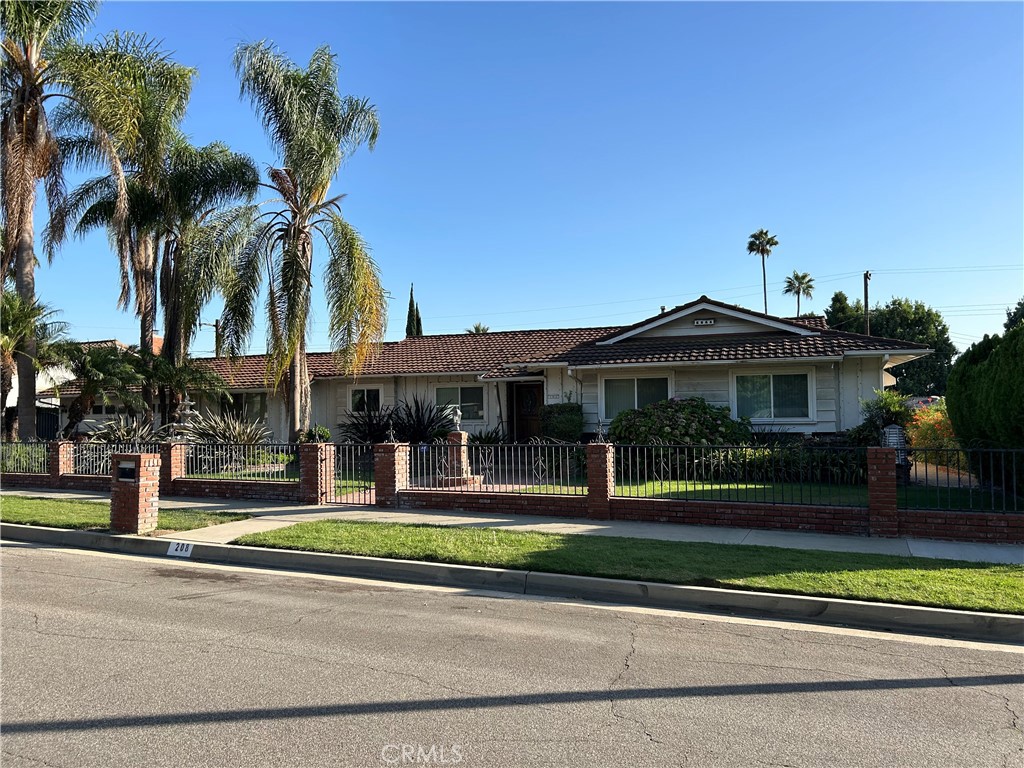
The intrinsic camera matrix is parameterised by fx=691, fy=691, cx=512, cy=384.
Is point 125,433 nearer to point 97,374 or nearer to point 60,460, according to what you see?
point 97,374

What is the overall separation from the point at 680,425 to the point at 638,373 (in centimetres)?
330

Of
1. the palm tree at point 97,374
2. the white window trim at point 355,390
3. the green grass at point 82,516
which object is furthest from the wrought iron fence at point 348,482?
the palm tree at point 97,374

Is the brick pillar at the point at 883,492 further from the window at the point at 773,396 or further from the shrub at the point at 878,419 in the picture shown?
the window at the point at 773,396

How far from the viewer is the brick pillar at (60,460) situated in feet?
50.9

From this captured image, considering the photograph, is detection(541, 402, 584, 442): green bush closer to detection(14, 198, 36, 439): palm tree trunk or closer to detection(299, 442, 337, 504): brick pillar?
detection(299, 442, 337, 504): brick pillar

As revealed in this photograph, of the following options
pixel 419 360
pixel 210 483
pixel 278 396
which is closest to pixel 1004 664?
pixel 210 483

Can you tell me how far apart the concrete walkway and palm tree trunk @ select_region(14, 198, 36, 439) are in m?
8.84

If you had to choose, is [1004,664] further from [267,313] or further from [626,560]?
[267,313]

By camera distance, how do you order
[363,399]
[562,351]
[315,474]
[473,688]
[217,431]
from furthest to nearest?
[363,399], [562,351], [217,431], [315,474], [473,688]

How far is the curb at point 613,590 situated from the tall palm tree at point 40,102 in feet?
41.6

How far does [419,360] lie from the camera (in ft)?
75.2

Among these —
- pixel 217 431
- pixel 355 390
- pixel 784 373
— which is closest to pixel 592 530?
pixel 784 373

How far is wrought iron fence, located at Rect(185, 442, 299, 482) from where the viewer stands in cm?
1388

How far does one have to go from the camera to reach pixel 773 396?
17.5 metres
